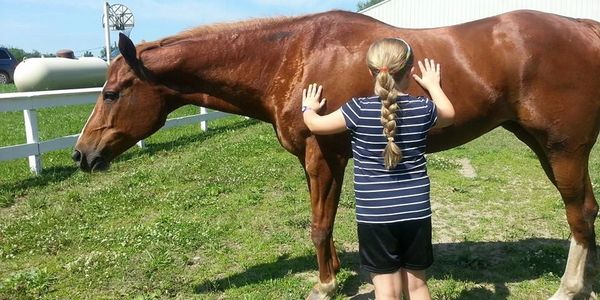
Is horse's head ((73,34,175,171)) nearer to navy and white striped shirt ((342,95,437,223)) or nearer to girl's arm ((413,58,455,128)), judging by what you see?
navy and white striped shirt ((342,95,437,223))

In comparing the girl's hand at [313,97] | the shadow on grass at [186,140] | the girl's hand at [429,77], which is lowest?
the shadow on grass at [186,140]

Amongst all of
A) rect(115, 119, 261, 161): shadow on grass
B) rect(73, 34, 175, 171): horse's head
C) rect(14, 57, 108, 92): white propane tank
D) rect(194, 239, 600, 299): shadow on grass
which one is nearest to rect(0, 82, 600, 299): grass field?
rect(194, 239, 600, 299): shadow on grass

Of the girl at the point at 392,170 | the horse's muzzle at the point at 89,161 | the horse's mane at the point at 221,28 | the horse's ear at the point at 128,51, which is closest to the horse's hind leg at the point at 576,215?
the girl at the point at 392,170

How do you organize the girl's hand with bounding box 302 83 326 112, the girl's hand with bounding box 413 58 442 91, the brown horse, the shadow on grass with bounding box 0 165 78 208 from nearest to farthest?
1. the girl's hand with bounding box 413 58 442 91
2. the girl's hand with bounding box 302 83 326 112
3. the brown horse
4. the shadow on grass with bounding box 0 165 78 208

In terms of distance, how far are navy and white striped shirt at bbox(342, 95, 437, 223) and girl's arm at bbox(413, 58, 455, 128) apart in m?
0.13

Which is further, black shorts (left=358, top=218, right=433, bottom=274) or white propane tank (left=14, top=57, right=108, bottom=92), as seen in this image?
white propane tank (left=14, top=57, right=108, bottom=92)

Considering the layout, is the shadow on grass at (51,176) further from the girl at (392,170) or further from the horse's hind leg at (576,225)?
the horse's hind leg at (576,225)

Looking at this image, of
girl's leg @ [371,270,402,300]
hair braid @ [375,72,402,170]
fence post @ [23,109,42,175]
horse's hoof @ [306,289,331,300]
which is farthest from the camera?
fence post @ [23,109,42,175]

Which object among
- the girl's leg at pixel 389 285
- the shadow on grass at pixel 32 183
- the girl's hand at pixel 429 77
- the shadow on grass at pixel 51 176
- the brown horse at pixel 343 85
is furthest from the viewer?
the shadow on grass at pixel 51 176

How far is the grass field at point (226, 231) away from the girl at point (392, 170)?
124cm

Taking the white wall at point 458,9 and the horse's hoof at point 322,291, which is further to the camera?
the white wall at point 458,9

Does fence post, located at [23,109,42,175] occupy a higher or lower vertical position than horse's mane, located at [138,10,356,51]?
lower

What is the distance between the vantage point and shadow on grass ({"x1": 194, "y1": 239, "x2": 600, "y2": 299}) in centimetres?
384

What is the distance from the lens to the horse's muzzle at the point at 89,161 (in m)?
3.81
